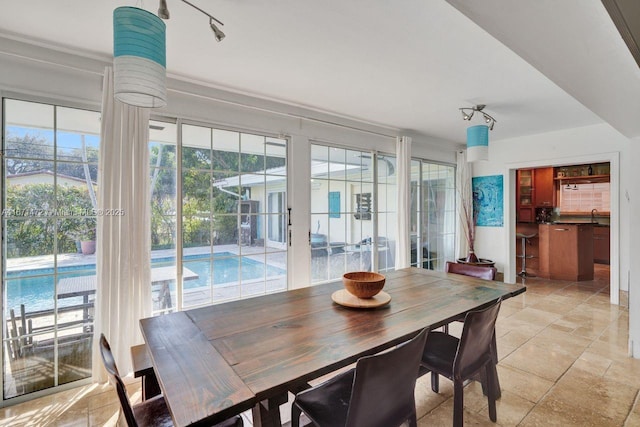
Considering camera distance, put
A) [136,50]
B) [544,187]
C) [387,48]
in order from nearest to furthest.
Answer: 1. [136,50]
2. [387,48]
3. [544,187]

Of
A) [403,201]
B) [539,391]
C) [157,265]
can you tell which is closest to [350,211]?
[403,201]

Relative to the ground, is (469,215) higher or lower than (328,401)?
higher

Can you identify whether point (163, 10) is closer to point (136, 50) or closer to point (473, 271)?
point (136, 50)

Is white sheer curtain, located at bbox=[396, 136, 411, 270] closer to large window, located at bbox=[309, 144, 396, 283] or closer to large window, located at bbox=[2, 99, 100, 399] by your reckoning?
large window, located at bbox=[309, 144, 396, 283]

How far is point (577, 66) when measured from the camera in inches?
61.2

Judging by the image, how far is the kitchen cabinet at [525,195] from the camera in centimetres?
748

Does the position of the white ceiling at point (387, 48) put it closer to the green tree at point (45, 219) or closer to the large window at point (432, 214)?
the green tree at point (45, 219)

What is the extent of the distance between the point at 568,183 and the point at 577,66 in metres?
7.49

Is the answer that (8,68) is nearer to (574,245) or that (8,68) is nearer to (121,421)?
(121,421)

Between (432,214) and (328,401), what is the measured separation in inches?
173

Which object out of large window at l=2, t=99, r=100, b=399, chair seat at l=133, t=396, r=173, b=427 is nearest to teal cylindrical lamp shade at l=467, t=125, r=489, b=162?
chair seat at l=133, t=396, r=173, b=427

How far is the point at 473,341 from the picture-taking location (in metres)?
1.66

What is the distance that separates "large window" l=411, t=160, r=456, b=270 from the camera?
4992 millimetres

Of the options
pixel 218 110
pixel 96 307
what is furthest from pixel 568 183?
pixel 96 307
